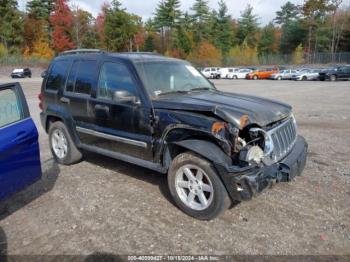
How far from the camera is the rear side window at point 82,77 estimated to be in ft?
17.1

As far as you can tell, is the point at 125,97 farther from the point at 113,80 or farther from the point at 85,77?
the point at 85,77

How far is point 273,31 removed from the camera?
7862 cm

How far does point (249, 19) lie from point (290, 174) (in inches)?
3195

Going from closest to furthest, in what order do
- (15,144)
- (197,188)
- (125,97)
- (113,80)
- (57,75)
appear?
(15,144), (197,188), (125,97), (113,80), (57,75)

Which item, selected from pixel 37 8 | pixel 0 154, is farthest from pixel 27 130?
pixel 37 8

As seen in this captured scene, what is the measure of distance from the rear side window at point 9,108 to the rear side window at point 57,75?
6.37 feet

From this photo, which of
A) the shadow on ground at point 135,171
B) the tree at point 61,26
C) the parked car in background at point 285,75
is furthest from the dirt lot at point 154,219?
the tree at point 61,26

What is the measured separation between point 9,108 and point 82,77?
5.75 ft

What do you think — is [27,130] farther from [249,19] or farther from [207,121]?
[249,19]

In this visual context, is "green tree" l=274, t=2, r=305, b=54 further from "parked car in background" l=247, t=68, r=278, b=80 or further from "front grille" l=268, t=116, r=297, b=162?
"front grille" l=268, t=116, r=297, b=162

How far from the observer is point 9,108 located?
3803mm

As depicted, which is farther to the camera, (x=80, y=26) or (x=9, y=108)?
(x=80, y=26)

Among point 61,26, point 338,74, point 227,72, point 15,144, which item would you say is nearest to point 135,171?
point 15,144

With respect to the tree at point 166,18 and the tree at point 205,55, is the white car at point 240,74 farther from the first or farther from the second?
the tree at point 166,18
